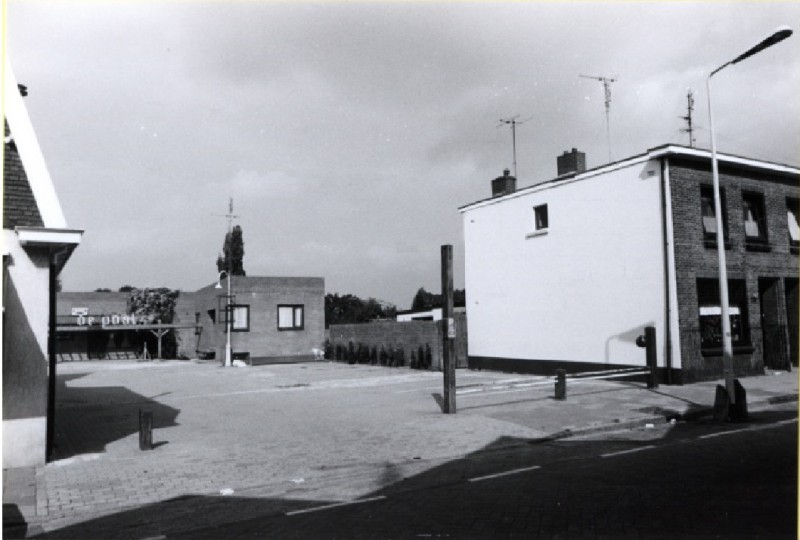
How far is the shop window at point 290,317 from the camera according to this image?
133ft

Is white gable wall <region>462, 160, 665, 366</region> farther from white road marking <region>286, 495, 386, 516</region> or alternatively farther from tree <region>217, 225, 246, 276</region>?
tree <region>217, 225, 246, 276</region>

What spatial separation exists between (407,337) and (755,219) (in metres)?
13.9

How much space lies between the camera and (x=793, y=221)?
69.2 feet

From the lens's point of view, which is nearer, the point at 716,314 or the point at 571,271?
the point at 716,314

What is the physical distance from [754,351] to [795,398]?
4.26 meters

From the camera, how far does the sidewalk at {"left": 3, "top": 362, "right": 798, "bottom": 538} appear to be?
7.46m

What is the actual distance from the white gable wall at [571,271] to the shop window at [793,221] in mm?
6297

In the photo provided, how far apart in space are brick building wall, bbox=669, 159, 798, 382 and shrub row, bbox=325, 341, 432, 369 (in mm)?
11064

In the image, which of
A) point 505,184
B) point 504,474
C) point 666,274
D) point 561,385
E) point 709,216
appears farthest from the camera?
point 505,184

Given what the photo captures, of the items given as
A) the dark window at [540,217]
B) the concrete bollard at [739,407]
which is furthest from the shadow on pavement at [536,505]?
the dark window at [540,217]

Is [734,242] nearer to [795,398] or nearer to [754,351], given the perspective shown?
[754,351]

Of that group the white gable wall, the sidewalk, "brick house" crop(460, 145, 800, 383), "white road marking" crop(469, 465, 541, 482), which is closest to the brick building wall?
"brick house" crop(460, 145, 800, 383)

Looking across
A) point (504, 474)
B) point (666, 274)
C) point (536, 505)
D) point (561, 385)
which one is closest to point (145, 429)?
point (504, 474)

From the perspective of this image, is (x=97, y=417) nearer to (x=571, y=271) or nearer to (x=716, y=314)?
(x=571, y=271)
